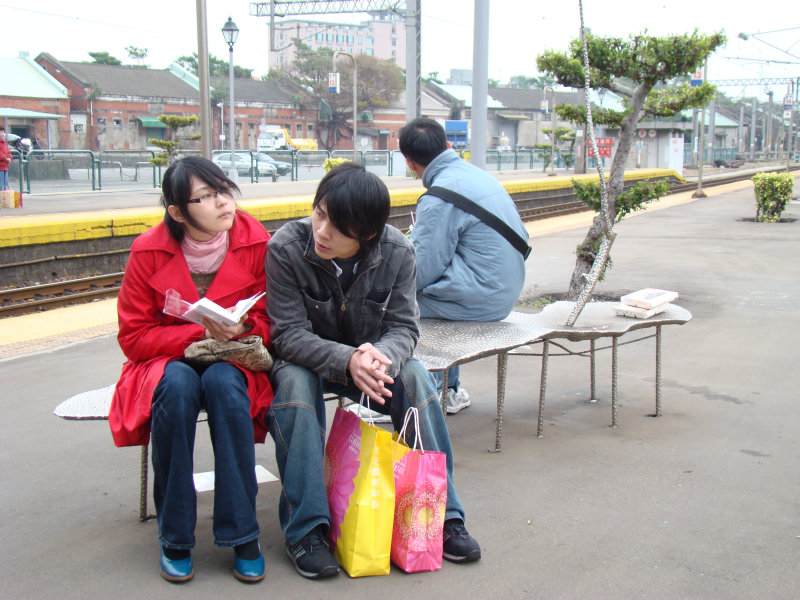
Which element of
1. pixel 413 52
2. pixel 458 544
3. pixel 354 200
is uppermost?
pixel 413 52

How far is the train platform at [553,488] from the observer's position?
268 cm

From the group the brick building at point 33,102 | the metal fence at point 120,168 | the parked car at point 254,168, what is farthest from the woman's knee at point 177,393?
the brick building at point 33,102

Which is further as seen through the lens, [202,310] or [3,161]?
[3,161]

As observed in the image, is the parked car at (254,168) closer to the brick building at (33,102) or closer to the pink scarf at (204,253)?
the brick building at (33,102)

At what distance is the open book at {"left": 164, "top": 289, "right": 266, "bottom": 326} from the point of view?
2.59 metres

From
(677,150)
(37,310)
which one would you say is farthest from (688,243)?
(677,150)

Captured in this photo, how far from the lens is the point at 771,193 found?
16.6 m

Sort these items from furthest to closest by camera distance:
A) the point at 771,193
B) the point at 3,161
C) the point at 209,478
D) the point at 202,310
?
the point at 771,193 → the point at 3,161 → the point at 209,478 → the point at 202,310

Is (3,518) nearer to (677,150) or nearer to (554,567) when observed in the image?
(554,567)

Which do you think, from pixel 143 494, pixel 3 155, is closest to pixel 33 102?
pixel 3 155

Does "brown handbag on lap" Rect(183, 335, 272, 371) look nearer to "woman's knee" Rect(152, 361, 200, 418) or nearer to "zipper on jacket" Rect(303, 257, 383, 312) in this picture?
"woman's knee" Rect(152, 361, 200, 418)

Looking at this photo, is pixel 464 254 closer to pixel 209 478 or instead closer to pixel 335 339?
pixel 335 339

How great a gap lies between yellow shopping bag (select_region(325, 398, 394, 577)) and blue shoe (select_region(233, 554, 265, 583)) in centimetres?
26

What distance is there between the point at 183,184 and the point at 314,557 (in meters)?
1.32
